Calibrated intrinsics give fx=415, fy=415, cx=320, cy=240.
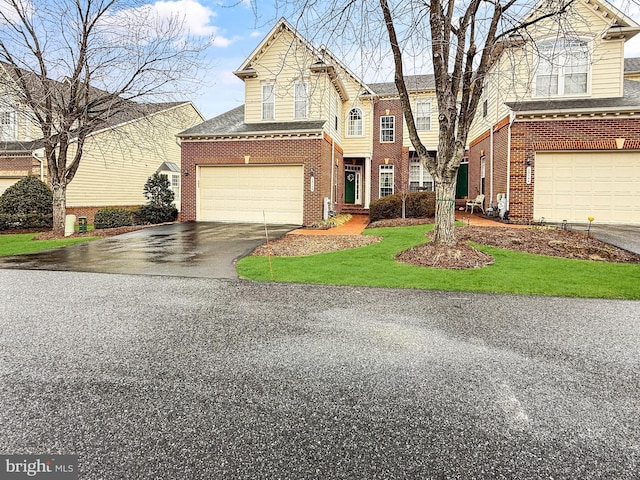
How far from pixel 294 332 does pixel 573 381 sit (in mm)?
→ 2594

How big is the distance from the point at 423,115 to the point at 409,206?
8.19 meters

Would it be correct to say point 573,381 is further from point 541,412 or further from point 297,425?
point 297,425

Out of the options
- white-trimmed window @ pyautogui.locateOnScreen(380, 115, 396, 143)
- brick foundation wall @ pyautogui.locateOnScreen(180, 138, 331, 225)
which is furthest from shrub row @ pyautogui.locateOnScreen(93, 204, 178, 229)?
white-trimmed window @ pyautogui.locateOnScreen(380, 115, 396, 143)

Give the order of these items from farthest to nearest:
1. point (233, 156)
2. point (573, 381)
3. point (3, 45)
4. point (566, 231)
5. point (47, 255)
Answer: point (233, 156) < point (3, 45) < point (566, 231) < point (47, 255) < point (573, 381)

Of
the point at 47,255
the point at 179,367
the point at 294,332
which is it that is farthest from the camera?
the point at 47,255

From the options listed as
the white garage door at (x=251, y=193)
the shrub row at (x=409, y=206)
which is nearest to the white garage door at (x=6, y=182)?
the white garage door at (x=251, y=193)

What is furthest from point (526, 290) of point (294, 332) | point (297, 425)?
point (297, 425)

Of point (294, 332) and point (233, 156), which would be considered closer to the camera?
point (294, 332)

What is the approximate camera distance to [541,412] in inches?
111

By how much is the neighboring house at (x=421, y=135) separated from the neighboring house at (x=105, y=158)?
237 cm

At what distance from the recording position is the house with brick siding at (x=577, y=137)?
13523mm

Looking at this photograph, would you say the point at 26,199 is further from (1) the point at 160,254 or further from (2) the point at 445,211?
(2) the point at 445,211

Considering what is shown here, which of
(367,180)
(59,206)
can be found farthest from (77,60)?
(367,180)

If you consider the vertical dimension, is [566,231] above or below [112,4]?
below
